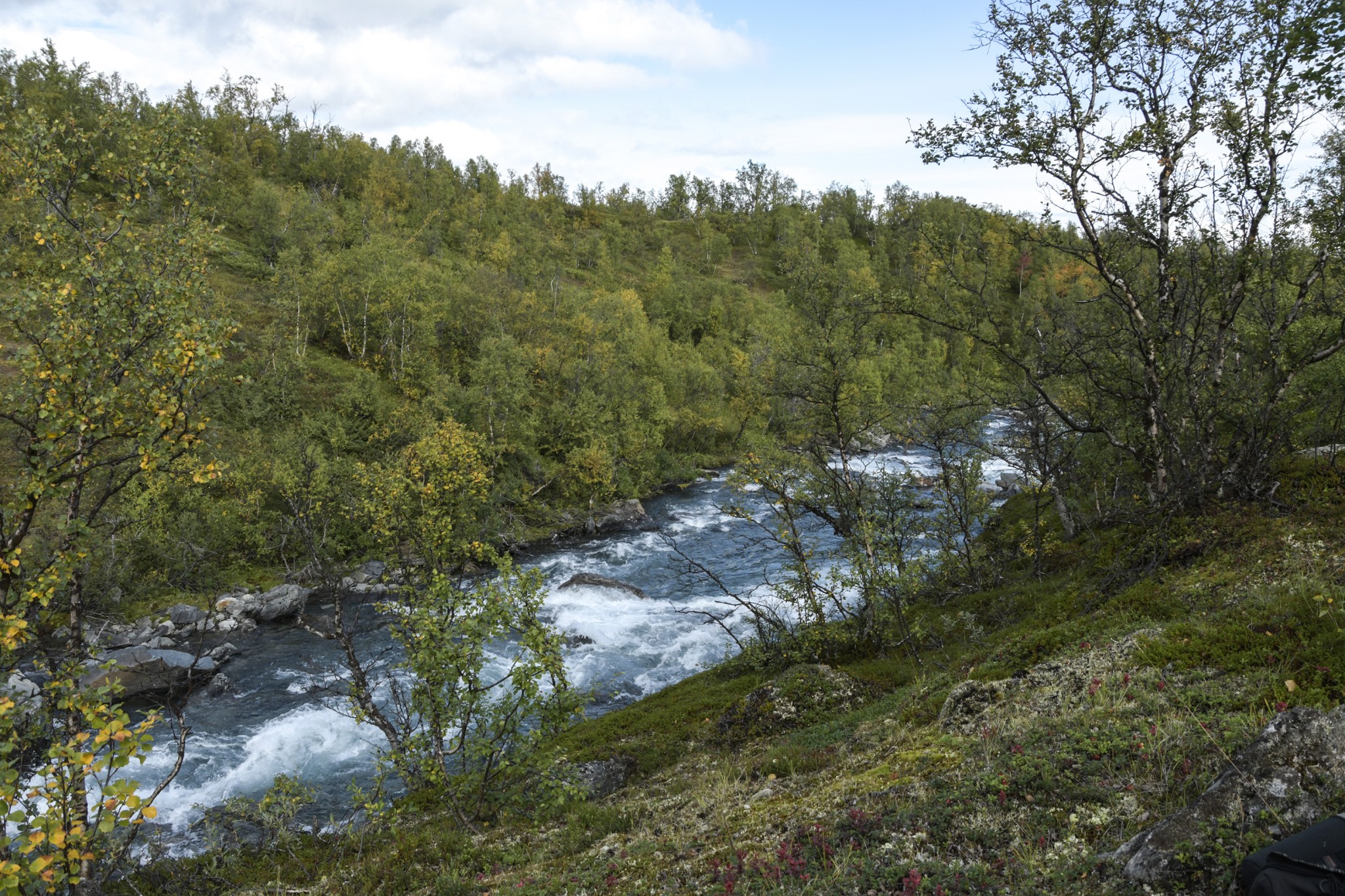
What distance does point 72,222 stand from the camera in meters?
9.87

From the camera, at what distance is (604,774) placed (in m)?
14.6

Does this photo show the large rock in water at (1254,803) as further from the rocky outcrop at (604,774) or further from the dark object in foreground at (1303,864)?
the rocky outcrop at (604,774)

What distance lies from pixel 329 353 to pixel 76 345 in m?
60.8

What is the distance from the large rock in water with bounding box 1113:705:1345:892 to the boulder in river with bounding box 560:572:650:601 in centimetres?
3006

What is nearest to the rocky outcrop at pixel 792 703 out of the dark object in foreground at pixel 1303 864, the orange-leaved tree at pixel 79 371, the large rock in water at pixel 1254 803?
the large rock in water at pixel 1254 803

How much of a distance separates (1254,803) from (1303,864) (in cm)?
103

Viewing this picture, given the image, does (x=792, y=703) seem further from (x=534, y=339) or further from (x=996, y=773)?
(x=534, y=339)

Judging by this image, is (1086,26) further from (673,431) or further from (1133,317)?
(673,431)

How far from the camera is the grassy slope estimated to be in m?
5.94

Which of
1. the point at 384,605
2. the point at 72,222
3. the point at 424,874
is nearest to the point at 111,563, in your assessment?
the point at 384,605

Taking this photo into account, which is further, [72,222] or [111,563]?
[111,563]

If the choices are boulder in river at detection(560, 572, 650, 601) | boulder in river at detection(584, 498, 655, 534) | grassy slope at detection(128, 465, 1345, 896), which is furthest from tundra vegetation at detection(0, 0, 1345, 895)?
boulder in river at detection(584, 498, 655, 534)

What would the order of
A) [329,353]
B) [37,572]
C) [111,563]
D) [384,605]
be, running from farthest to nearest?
[329,353], [111,563], [384,605], [37,572]

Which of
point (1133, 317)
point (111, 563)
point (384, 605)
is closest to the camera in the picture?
point (1133, 317)
